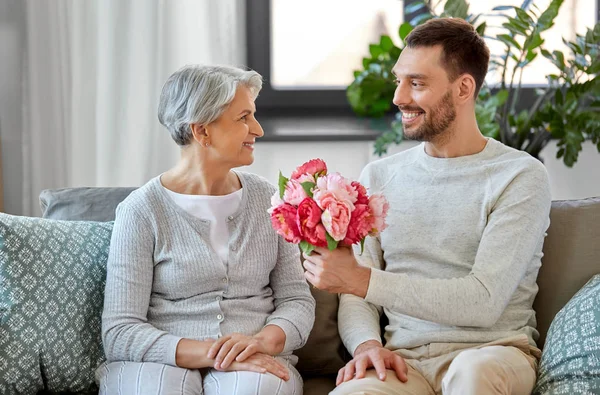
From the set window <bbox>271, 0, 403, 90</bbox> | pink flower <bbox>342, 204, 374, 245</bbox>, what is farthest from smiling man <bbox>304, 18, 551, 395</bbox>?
window <bbox>271, 0, 403, 90</bbox>

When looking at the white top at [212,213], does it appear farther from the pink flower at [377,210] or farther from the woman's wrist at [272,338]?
the pink flower at [377,210]

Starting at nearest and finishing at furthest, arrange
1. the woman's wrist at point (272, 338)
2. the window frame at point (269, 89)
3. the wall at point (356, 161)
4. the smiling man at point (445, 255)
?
1. the smiling man at point (445, 255)
2. the woman's wrist at point (272, 338)
3. the wall at point (356, 161)
4. the window frame at point (269, 89)

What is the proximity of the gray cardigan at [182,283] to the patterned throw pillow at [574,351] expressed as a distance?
1.93ft

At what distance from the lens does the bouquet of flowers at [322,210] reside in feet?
5.67

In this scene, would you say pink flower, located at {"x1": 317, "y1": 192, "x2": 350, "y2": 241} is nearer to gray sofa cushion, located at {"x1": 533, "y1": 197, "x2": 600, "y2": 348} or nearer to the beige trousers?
the beige trousers

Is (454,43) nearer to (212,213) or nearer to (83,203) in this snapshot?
(212,213)

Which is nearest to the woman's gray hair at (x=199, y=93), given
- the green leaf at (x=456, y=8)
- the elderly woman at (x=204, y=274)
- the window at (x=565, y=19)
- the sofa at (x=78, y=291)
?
the elderly woman at (x=204, y=274)

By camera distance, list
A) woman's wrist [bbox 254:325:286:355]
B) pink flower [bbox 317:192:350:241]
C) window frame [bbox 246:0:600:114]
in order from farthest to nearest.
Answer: window frame [bbox 246:0:600:114] → woman's wrist [bbox 254:325:286:355] → pink flower [bbox 317:192:350:241]

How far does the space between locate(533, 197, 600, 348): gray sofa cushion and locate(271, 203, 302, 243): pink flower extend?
78cm

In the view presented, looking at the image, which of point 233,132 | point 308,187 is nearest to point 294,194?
point 308,187

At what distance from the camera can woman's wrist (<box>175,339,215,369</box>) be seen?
1.97 metres

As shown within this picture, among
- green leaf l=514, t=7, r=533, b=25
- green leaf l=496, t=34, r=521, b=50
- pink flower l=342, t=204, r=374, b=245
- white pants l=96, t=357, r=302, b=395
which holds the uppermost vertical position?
green leaf l=514, t=7, r=533, b=25

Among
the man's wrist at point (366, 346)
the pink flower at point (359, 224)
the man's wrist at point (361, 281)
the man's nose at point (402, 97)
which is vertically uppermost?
the man's nose at point (402, 97)

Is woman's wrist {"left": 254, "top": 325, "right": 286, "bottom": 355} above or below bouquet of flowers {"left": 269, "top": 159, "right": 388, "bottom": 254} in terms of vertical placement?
below
